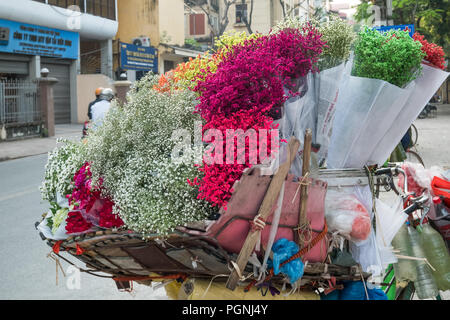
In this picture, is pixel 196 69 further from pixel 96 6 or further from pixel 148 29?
pixel 148 29

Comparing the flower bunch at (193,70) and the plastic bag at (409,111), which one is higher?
the flower bunch at (193,70)

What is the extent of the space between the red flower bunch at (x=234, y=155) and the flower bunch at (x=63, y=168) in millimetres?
761

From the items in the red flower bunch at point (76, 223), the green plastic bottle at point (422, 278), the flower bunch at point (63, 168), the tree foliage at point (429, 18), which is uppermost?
the tree foliage at point (429, 18)

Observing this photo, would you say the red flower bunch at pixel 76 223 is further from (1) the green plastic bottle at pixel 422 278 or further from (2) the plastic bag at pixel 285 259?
(1) the green plastic bottle at pixel 422 278

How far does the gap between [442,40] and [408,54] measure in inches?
944

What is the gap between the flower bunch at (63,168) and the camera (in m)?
2.18

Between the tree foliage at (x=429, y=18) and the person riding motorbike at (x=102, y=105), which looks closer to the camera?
the person riding motorbike at (x=102, y=105)

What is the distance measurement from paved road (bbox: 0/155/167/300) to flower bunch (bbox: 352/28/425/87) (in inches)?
60.7

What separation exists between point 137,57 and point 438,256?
2400 cm

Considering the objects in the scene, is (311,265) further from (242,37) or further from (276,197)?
(242,37)

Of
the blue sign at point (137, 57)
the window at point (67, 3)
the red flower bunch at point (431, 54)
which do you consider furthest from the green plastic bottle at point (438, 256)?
the blue sign at point (137, 57)

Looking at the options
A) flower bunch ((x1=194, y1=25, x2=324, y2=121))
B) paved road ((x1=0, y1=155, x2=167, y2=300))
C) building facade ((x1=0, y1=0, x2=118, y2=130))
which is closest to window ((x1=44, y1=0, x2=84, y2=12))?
building facade ((x1=0, y1=0, x2=118, y2=130))

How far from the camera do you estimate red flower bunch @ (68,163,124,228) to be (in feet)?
6.42

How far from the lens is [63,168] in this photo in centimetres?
223
